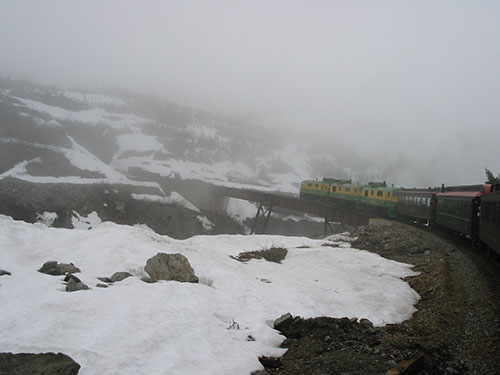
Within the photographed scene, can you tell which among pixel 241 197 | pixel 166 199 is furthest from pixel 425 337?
pixel 166 199

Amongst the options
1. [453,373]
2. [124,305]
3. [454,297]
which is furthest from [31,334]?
[454,297]

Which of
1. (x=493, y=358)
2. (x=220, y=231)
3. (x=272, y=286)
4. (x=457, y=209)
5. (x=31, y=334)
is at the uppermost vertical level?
(x=457, y=209)

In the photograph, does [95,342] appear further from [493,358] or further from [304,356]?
[493,358]

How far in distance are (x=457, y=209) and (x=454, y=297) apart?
1276 centimetres

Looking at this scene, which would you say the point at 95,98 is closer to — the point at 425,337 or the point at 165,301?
the point at 165,301

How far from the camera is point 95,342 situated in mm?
5156

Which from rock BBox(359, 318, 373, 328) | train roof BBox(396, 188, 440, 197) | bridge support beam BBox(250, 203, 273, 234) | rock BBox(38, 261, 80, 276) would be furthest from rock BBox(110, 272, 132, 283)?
bridge support beam BBox(250, 203, 273, 234)

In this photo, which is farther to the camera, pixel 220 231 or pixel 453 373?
pixel 220 231

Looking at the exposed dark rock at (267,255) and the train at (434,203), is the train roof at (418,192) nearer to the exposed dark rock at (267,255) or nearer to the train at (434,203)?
the train at (434,203)

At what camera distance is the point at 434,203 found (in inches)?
1005

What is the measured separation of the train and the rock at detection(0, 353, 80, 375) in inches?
533

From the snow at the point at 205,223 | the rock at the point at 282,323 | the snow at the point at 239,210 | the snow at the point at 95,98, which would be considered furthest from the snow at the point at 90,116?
the rock at the point at 282,323

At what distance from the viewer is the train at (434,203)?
14.2 m

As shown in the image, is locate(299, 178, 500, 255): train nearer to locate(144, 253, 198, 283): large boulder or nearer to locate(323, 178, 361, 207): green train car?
locate(323, 178, 361, 207): green train car
